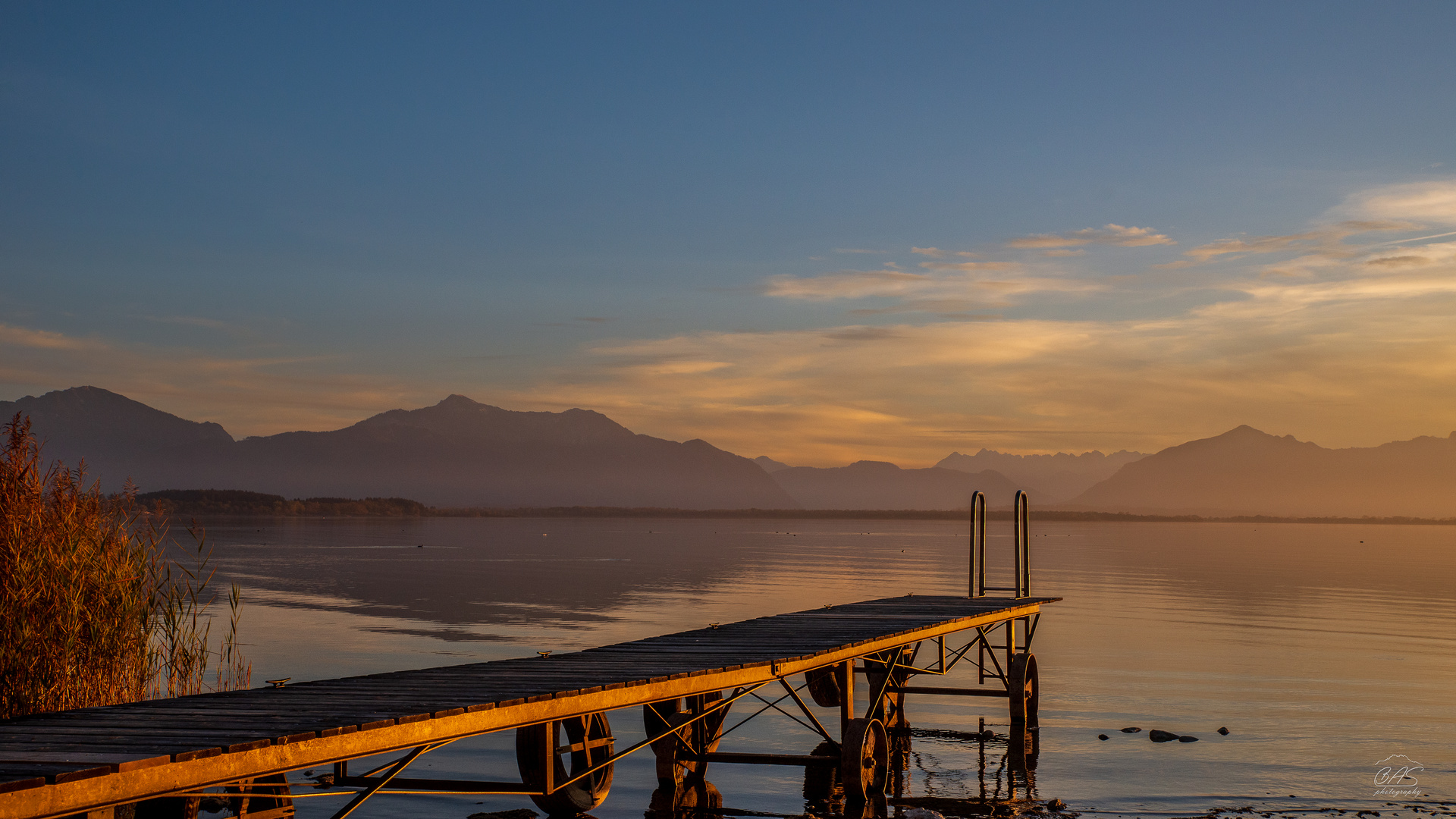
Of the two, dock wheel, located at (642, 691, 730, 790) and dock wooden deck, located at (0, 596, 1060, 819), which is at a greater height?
dock wooden deck, located at (0, 596, 1060, 819)

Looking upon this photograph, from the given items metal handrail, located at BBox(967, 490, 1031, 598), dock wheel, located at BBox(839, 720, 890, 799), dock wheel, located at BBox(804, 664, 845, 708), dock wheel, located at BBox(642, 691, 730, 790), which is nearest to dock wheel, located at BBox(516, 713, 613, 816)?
dock wheel, located at BBox(642, 691, 730, 790)

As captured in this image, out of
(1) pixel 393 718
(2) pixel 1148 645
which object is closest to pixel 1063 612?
(2) pixel 1148 645

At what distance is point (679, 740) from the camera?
13.4m

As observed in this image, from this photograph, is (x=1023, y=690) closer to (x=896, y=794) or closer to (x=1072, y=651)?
(x=896, y=794)

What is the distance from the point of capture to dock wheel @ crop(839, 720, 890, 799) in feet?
41.3

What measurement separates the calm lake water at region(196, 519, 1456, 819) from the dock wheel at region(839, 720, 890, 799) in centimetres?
113

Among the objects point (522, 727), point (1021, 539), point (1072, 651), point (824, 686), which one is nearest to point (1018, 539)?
point (1021, 539)

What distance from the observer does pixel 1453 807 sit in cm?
1415

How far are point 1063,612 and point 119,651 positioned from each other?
31.7 meters

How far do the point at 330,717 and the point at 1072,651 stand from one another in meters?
25.0

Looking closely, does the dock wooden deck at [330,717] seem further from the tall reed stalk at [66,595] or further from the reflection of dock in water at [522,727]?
the tall reed stalk at [66,595]

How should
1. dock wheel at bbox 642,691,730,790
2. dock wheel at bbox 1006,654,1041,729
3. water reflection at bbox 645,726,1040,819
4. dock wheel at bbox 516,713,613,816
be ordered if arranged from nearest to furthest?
dock wheel at bbox 516,713,613,816 < water reflection at bbox 645,726,1040,819 < dock wheel at bbox 642,691,730,790 < dock wheel at bbox 1006,654,1041,729
